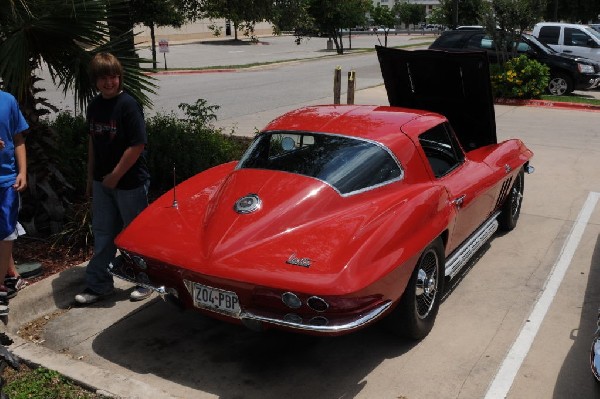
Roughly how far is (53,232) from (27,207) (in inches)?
15.1

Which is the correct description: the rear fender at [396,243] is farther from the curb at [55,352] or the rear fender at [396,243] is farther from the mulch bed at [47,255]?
the mulch bed at [47,255]

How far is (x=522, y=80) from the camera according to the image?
52.7ft

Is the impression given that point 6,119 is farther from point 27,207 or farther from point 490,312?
point 490,312

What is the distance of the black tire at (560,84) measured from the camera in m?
17.2

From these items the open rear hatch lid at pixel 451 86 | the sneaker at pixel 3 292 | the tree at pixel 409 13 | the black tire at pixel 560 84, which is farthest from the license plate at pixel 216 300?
the tree at pixel 409 13

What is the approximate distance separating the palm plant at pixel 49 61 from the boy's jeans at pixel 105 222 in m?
1.24

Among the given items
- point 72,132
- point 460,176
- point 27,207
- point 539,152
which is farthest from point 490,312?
point 539,152

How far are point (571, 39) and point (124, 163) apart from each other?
1881 cm

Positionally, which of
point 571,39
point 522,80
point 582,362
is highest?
point 571,39

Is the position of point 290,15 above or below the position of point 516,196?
above

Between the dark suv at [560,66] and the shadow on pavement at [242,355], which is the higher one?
the dark suv at [560,66]

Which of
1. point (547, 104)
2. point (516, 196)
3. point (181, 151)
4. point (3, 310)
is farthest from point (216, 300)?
point (547, 104)

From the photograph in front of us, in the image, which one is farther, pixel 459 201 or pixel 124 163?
pixel 459 201

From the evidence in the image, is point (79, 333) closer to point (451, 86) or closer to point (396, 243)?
point (396, 243)
